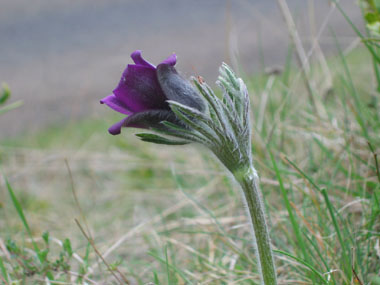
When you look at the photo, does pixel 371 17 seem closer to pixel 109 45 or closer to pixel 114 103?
pixel 114 103

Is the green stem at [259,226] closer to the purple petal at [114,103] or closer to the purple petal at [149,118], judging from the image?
the purple petal at [149,118]

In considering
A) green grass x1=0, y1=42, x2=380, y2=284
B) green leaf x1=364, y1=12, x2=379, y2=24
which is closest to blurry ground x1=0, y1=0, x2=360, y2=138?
green grass x1=0, y1=42, x2=380, y2=284

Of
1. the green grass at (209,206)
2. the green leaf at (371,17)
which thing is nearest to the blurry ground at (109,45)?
the green grass at (209,206)

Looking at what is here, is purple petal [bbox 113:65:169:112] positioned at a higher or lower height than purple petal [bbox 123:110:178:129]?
higher

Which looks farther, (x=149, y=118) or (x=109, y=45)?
(x=109, y=45)

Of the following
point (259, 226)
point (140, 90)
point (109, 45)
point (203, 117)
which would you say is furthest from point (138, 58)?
point (109, 45)

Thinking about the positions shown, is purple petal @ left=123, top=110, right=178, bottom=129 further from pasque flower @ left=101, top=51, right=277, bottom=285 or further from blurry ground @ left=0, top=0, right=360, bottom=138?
blurry ground @ left=0, top=0, right=360, bottom=138
